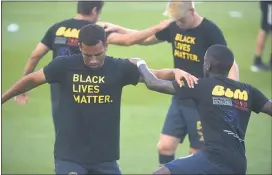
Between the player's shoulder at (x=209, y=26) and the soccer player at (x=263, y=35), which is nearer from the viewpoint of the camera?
the player's shoulder at (x=209, y=26)

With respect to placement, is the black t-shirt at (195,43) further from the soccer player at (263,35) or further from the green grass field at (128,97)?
the soccer player at (263,35)

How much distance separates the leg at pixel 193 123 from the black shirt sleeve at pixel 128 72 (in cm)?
150

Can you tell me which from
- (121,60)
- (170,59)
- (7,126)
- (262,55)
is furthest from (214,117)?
(262,55)

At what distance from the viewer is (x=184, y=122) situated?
7371mm

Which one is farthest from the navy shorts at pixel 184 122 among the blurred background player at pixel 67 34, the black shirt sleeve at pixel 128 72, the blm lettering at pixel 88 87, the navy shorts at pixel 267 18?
the navy shorts at pixel 267 18

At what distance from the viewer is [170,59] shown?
12781 mm

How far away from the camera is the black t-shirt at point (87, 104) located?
5754mm

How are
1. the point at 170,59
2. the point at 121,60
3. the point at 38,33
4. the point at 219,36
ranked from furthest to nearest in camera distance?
the point at 38,33, the point at 170,59, the point at 219,36, the point at 121,60

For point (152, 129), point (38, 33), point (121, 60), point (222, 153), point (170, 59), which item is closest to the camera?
point (222, 153)

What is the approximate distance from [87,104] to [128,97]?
5.20 meters

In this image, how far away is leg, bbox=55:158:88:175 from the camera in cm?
570

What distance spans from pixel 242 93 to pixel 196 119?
173cm

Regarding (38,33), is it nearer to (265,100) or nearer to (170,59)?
(170,59)

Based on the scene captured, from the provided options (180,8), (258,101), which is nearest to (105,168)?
(258,101)
